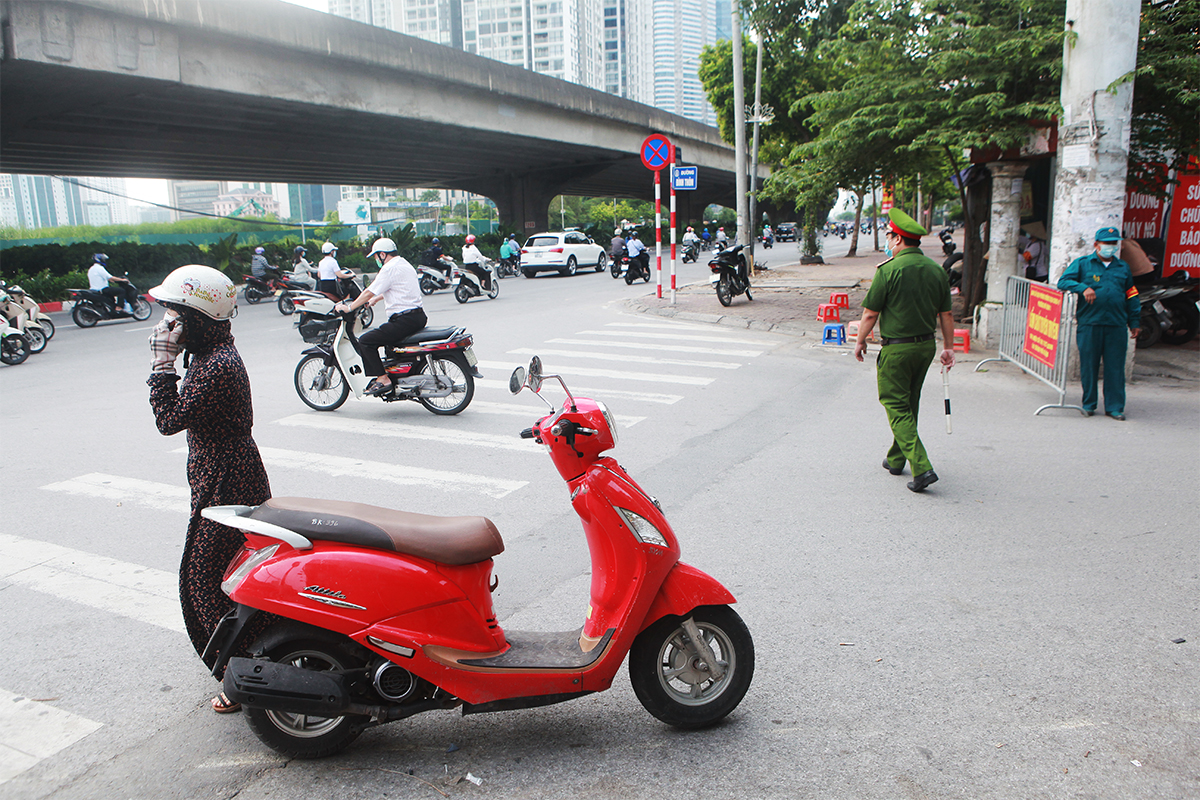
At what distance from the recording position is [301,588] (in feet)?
9.37

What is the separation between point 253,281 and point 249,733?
2121 centimetres

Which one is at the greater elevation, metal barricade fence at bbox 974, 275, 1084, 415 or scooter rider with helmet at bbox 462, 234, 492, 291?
scooter rider with helmet at bbox 462, 234, 492, 291

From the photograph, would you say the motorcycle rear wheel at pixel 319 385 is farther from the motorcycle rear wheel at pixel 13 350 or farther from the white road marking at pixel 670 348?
the motorcycle rear wheel at pixel 13 350

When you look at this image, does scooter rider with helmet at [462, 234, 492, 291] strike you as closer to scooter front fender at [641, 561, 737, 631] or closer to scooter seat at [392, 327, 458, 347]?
scooter seat at [392, 327, 458, 347]

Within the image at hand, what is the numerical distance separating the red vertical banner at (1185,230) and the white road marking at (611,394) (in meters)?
9.12

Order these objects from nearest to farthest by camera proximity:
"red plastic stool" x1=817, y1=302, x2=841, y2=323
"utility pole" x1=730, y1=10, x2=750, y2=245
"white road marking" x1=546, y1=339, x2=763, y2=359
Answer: "white road marking" x1=546, y1=339, x2=763, y2=359
"red plastic stool" x1=817, y1=302, x2=841, y2=323
"utility pole" x1=730, y1=10, x2=750, y2=245

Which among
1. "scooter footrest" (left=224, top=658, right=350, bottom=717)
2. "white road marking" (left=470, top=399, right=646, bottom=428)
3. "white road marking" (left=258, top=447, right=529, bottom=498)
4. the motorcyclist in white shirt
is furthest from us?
the motorcyclist in white shirt

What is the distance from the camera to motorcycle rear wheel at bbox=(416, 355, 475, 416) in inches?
337

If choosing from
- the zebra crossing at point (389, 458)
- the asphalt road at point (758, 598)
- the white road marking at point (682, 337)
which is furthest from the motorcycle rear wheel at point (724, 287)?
the asphalt road at point (758, 598)

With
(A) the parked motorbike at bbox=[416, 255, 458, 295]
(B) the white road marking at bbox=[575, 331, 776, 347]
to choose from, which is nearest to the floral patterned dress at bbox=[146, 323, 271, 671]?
(B) the white road marking at bbox=[575, 331, 776, 347]

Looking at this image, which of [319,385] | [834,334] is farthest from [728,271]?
[319,385]

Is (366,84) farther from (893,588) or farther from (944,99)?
(893,588)

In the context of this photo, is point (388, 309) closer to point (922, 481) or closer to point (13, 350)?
point (922, 481)

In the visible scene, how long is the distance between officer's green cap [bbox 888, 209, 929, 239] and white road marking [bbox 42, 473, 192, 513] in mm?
5123
